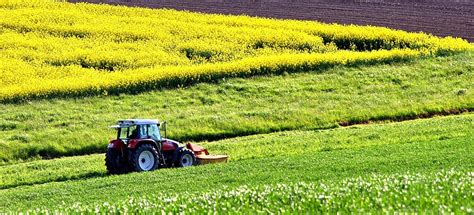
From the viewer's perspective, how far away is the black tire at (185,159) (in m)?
26.0

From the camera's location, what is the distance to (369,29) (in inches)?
1902

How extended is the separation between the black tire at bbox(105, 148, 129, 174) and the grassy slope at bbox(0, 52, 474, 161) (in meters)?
5.48

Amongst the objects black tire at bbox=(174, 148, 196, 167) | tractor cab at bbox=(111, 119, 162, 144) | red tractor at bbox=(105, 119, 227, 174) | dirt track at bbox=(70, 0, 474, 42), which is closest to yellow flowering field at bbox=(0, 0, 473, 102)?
dirt track at bbox=(70, 0, 474, 42)

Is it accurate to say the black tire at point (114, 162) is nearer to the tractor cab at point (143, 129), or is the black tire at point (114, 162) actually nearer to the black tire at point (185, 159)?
the tractor cab at point (143, 129)

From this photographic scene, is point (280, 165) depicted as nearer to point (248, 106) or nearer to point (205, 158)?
point (205, 158)

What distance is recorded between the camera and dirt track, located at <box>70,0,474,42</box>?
51031 mm

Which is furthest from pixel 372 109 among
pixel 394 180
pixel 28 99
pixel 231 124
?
pixel 394 180

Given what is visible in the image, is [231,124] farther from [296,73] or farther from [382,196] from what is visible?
[382,196]

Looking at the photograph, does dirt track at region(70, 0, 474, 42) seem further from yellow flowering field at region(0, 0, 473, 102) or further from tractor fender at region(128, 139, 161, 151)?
tractor fender at region(128, 139, 161, 151)

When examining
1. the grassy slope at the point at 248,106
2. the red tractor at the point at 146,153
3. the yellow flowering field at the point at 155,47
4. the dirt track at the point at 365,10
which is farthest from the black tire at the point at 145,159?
the dirt track at the point at 365,10

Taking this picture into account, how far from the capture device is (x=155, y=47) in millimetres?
44219

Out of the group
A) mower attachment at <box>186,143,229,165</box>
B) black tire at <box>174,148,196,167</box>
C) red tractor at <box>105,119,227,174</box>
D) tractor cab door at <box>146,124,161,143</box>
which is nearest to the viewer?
red tractor at <box>105,119,227,174</box>

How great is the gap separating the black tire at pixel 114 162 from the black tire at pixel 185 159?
1391 mm

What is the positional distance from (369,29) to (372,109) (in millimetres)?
13417
